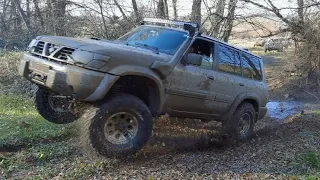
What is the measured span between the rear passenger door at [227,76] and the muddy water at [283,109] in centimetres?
493

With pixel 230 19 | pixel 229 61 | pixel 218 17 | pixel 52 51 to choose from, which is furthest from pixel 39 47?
pixel 230 19

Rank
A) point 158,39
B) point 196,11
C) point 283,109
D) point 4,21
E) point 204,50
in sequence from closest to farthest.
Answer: point 158,39 → point 204,50 → point 283,109 → point 196,11 → point 4,21

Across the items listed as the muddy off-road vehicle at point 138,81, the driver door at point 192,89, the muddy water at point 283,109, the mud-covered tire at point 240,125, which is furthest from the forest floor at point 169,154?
the muddy water at point 283,109

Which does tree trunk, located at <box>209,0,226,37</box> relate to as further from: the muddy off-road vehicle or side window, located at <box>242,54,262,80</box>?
the muddy off-road vehicle

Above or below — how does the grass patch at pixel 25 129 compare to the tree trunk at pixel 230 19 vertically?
below

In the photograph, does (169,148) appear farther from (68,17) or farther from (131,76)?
(68,17)

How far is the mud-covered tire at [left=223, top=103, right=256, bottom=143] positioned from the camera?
297 inches

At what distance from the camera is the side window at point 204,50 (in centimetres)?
668

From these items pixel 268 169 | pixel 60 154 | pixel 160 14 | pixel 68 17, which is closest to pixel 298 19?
pixel 160 14

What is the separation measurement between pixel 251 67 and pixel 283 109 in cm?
636

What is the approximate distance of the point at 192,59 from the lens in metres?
6.21

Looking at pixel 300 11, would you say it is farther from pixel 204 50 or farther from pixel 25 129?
pixel 25 129

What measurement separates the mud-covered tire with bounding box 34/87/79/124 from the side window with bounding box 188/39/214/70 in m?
2.28

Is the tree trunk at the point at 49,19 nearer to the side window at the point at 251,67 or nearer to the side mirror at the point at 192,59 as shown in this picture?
the side window at the point at 251,67
